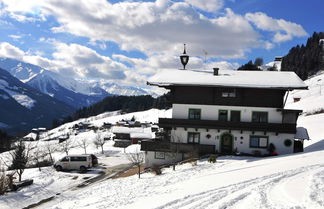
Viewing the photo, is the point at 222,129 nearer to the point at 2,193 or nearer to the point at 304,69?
the point at 2,193

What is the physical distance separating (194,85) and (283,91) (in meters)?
9.21

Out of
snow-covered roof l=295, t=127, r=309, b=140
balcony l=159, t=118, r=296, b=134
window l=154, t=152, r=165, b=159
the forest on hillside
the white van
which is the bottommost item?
the white van

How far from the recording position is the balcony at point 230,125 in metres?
31.7

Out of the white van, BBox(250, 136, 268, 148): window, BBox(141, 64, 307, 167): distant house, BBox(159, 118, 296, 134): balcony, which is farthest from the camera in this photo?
the white van

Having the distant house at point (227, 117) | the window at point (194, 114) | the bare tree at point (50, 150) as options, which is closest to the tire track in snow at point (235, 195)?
the distant house at point (227, 117)

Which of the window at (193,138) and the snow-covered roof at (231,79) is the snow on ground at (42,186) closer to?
the window at (193,138)

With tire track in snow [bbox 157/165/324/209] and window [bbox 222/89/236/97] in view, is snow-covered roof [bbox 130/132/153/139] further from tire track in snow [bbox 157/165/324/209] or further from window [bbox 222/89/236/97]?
tire track in snow [bbox 157/165/324/209]

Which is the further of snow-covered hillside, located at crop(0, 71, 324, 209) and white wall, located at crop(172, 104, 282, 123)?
white wall, located at crop(172, 104, 282, 123)

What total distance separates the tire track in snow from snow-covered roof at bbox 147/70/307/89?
15782 millimetres

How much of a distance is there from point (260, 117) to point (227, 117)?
135 inches

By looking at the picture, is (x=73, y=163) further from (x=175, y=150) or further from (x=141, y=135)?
(x=141, y=135)

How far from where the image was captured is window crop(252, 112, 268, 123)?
33125 millimetres

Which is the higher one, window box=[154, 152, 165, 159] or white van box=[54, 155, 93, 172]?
window box=[154, 152, 165, 159]

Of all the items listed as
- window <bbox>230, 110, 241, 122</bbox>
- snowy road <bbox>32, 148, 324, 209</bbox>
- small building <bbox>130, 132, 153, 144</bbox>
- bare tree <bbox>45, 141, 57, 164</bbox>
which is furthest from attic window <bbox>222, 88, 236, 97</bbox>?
small building <bbox>130, 132, 153, 144</bbox>
